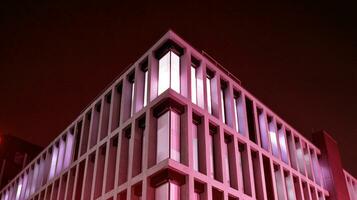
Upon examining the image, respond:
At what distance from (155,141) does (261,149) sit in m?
7.43

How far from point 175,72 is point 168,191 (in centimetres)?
607

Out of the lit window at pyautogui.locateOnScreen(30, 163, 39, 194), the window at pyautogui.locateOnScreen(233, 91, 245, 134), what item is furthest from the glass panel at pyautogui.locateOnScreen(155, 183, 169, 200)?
the lit window at pyautogui.locateOnScreen(30, 163, 39, 194)

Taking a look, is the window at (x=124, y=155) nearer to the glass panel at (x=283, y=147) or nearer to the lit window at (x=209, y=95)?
the lit window at (x=209, y=95)

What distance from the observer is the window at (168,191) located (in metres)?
14.3

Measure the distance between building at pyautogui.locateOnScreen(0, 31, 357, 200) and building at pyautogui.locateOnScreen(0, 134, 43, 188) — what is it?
58.5ft

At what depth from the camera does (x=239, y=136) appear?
63.9 feet

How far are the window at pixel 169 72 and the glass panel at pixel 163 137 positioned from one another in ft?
5.02

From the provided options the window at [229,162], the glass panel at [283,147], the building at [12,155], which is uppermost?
the building at [12,155]

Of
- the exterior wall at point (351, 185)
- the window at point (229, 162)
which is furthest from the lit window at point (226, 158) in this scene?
the exterior wall at point (351, 185)

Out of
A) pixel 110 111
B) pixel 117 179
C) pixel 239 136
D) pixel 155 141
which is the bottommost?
pixel 117 179

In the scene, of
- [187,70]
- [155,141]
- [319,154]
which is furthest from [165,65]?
[319,154]

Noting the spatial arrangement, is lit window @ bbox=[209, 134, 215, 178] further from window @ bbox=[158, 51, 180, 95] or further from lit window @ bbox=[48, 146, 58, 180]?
lit window @ bbox=[48, 146, 58, 180]

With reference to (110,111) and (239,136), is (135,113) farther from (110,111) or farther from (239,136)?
(239,136)

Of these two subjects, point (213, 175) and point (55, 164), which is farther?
point (55, 164)
